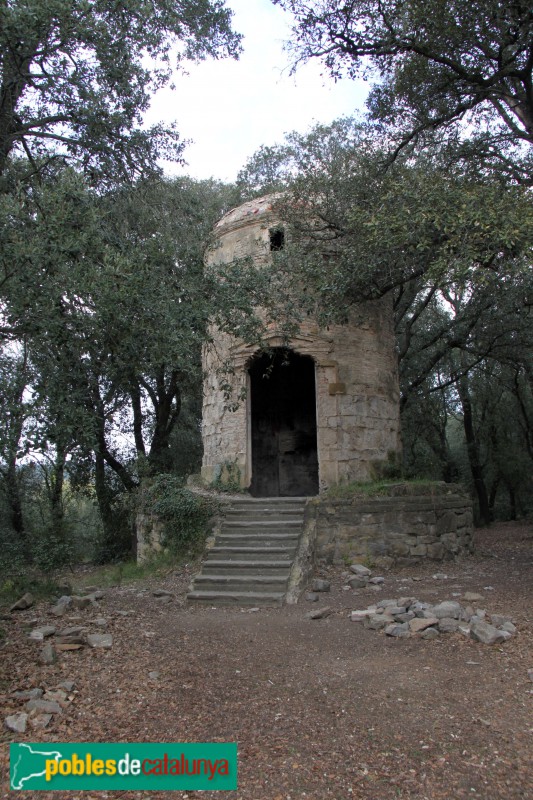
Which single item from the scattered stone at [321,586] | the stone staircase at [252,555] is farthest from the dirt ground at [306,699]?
the scattered stone at [321,586]

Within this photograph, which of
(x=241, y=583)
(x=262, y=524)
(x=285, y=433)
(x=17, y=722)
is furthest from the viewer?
(x=285, y=433)

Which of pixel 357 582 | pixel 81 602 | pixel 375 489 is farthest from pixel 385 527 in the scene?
pixel 81 602

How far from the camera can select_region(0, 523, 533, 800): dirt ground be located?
318 cm

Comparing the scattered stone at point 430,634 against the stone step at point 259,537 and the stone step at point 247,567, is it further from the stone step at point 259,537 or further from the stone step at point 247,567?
the stone step at point 259,537

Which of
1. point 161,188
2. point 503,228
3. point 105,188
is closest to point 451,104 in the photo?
point 503,228

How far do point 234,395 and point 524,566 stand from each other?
584cm

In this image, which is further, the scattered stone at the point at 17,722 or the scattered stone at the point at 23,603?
the scattered stone at the point at 23,603

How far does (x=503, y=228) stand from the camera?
6.47 metres

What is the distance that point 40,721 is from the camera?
380 centimetres

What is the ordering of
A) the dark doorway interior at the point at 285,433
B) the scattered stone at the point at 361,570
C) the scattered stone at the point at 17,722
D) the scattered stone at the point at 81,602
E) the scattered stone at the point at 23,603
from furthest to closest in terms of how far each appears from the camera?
the dark doorway interior at the point at 285,433, the scattered stone at the point at 361,570, the scattered stone at the point at 81,602, the scattered stone at the point at 23,603, the scattered stone at the point at 17,722

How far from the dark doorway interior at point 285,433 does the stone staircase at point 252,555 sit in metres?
4.06

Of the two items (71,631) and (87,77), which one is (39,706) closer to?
(71,631)

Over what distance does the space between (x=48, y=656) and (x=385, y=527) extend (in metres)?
5.71

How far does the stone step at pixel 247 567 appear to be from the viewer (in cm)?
793
